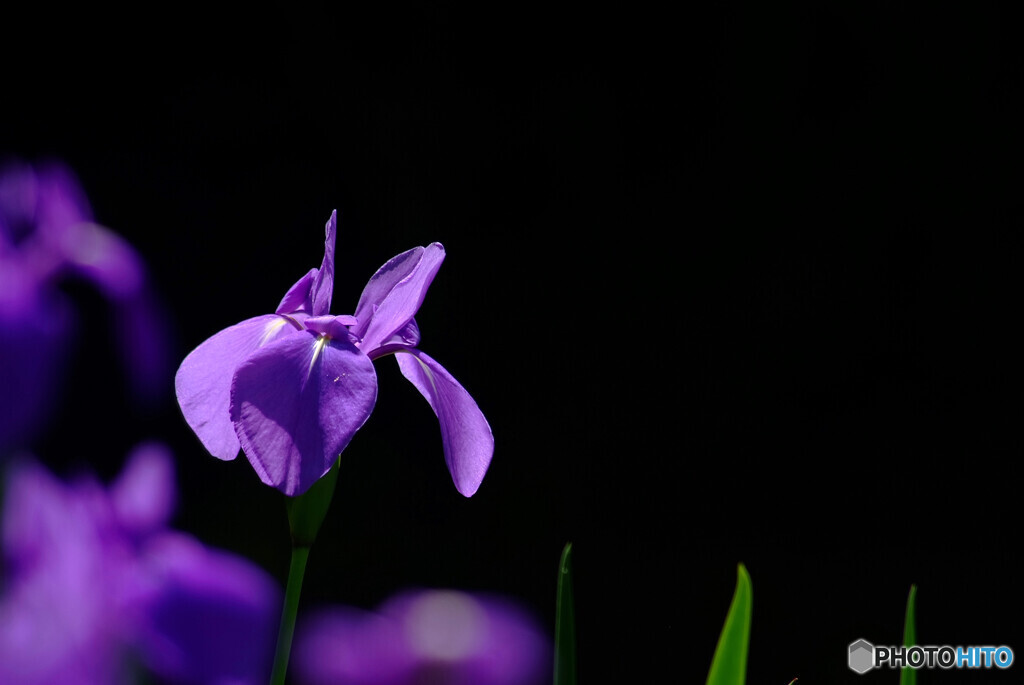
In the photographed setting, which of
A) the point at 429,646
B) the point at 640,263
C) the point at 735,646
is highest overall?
the point at 640,263

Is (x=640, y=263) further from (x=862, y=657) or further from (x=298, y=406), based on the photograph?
(x=298, y=406)

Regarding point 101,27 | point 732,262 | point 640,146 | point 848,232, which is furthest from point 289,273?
point 848,232

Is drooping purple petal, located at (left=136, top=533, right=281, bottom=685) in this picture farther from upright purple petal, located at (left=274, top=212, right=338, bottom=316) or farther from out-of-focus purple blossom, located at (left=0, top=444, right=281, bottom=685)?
upright purple petal, located at (left=274, top=212, right=338, bottom=316)

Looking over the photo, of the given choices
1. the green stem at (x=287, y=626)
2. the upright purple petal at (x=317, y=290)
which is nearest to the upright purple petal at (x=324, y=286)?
the upright purple petal at (x=317, y=290)

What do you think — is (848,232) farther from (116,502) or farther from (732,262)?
(116,502)

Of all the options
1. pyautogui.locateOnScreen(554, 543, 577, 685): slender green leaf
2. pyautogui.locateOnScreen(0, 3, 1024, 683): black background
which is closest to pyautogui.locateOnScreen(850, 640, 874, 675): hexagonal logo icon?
pyautogui.locateOnScreen(554, 543, 577, 685): slender green leaf

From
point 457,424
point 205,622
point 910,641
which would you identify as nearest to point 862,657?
point 910,641

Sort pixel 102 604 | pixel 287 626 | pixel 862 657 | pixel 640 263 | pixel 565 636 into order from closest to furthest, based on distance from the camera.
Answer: pixel 102 604 → pixel 287 626 → pixel 565 636 → pixel 862 657 → pixel 640 263
